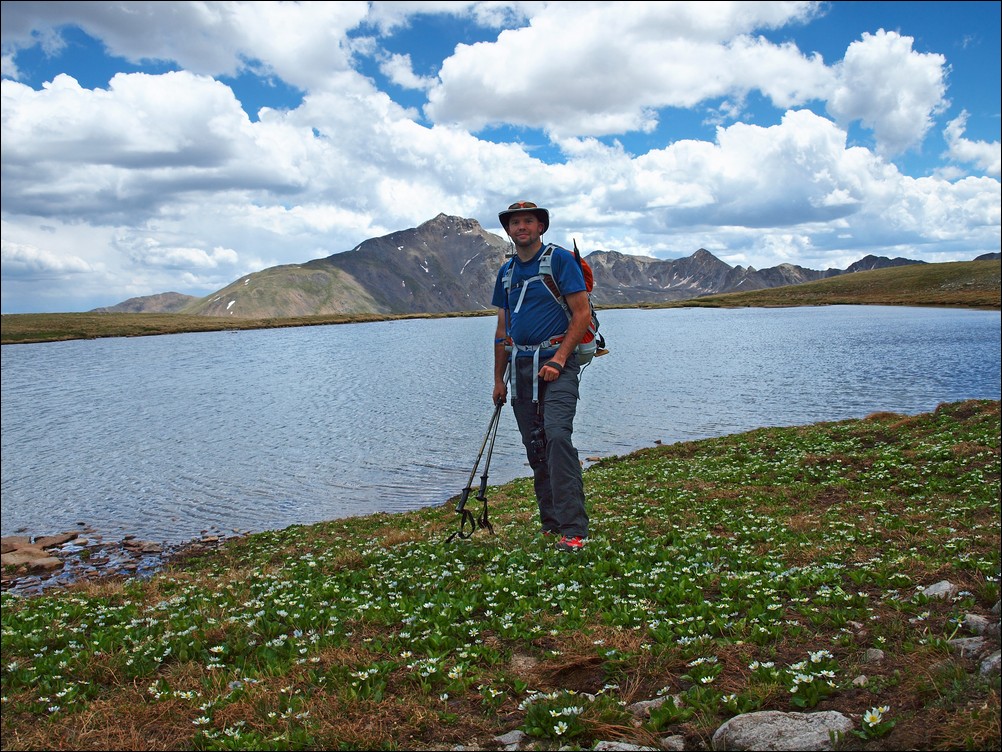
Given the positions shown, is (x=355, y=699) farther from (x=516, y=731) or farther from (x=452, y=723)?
(x=516, y=731)

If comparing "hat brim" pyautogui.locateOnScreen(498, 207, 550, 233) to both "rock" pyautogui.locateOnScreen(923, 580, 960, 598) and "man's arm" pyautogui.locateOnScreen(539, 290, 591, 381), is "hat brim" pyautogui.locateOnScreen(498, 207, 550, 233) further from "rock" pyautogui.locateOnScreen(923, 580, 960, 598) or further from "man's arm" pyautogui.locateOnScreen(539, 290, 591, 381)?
"rock" pyautogui.locateOnScreen(923, 580, 960, 598)

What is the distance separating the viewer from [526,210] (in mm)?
11328

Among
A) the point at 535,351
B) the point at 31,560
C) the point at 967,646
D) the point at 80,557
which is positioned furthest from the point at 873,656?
the point at 31,560

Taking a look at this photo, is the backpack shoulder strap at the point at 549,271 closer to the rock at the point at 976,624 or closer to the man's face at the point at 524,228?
the man's face at the point at 524,228

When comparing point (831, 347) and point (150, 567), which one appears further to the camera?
point (831, 347)

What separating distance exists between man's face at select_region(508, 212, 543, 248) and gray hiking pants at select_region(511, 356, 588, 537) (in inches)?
76.8

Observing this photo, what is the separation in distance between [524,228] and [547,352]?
2.05 metres

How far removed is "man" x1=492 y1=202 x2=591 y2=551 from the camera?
37.3 ft

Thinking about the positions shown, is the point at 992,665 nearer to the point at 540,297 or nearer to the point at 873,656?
the point at 873,656

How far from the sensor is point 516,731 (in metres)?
5.98

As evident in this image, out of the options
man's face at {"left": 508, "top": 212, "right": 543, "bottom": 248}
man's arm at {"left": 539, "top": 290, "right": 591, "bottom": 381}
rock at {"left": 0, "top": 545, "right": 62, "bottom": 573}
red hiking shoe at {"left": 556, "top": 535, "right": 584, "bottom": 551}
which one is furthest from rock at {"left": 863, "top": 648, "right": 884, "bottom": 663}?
rock at {"left": 0, "top": 545, "right": 62, "bottom": 573}

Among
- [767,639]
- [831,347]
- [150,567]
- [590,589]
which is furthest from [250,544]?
[831,347]

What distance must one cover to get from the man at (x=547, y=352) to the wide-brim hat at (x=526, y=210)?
0.6 inches

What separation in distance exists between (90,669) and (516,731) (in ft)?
19.0
